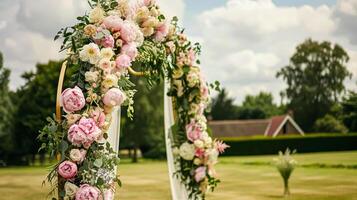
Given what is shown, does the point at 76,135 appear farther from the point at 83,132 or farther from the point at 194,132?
the point at 194,132

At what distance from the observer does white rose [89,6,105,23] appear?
16.6ft

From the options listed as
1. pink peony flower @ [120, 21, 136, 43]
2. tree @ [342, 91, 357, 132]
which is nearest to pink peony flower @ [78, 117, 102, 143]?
pink peony flower @ [120, 21, 136, 43]

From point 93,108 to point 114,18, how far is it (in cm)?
91

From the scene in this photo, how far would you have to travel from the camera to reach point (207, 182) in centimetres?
600

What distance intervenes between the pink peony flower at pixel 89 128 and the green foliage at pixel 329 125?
43190mm

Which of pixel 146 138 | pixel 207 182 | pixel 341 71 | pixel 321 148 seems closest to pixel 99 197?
pixel 207 182

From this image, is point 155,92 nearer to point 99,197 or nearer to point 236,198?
point 236,198

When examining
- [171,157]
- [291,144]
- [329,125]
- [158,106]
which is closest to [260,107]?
[329,125]

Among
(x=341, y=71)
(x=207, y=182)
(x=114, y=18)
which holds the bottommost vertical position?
(x=207, y=182)

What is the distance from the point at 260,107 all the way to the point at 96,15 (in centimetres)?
6319

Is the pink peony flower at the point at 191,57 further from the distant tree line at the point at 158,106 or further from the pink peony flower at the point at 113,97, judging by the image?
the distant tree line at the point at 158,106

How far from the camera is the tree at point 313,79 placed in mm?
50625

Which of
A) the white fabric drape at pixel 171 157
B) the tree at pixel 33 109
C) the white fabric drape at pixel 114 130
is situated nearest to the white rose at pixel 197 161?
the white fabric drape at pixel 171 157

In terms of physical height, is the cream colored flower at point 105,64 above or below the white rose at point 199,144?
above
